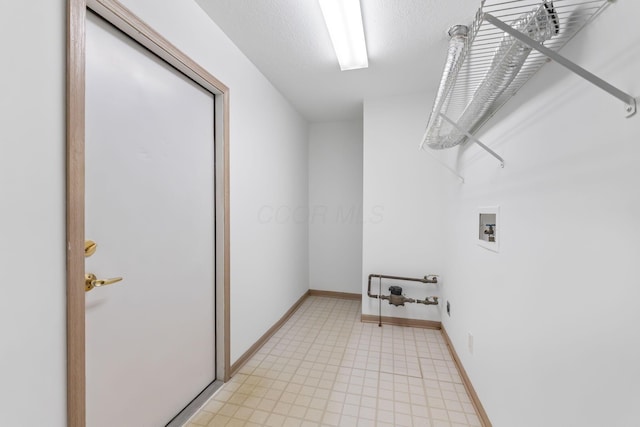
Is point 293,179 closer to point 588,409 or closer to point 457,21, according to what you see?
point 457,21

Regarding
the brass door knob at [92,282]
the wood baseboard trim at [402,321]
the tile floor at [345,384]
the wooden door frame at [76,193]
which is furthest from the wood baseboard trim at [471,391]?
the brass door knob at [92,282]

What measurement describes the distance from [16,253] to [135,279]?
513mm

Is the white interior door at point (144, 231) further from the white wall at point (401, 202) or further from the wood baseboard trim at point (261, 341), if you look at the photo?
the white wall at point (401, 202)

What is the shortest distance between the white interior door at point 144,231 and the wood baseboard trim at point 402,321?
173 cm

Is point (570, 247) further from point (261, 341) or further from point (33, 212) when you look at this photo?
point (261, 341)

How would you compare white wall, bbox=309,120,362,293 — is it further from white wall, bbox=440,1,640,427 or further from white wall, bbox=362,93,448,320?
white wall, bbox=440,1,640,427

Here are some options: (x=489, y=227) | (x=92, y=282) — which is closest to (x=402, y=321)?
(x=489, y=227)

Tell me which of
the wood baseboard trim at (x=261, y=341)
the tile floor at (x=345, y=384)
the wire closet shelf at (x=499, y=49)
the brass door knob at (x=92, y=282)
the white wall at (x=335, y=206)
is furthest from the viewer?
the white wall at (x=335, y=206)

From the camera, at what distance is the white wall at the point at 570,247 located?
643mm

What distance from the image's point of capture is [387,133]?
2.86 m

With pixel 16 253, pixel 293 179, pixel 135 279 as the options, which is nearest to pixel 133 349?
pixel 135 279

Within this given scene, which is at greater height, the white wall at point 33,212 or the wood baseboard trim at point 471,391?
the white wall at point 33,212

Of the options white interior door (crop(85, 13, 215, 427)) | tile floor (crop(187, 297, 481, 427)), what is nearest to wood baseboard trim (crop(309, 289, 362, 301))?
tile floor (crop(187, 297, 481, 427))

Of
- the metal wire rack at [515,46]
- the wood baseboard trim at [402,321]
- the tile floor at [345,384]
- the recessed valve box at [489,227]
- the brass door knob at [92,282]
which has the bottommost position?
the tile floor at [345,384]
